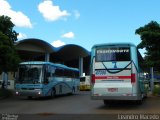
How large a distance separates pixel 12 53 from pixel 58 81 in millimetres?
4506

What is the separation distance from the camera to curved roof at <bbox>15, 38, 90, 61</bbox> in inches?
2240

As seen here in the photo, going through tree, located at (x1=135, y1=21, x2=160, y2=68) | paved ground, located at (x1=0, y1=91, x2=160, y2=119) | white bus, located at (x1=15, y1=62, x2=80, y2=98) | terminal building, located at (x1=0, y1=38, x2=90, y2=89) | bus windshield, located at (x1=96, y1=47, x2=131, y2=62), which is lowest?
paved ground, located at (x1=0, y1=91, x2=160, y2=119)

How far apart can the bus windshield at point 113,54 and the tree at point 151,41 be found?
34.1ft

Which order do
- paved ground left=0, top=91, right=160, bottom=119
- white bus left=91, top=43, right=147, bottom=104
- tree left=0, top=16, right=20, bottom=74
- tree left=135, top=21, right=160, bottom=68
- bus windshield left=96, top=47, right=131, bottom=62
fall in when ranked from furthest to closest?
tree left=135, top=21, right=160, bottom=68 → tree left=0, top=16, right=20, bottom=74 → bus windshield left=96, top=47, right=131, bottom=62 → white bus left=91, top=43, right=147, bottom=104 → paved ground left=0, top=91, right=160, bottom=119

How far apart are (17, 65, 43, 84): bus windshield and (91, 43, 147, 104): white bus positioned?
9151 mm

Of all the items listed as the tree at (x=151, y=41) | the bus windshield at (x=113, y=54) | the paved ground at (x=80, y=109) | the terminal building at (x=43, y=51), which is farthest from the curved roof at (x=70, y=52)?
the bus windshield at (x=113, y=54)

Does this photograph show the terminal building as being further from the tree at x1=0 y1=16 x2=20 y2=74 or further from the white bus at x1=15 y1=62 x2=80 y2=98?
the white bus at x1=15 y1=62 x2=80 y2=98

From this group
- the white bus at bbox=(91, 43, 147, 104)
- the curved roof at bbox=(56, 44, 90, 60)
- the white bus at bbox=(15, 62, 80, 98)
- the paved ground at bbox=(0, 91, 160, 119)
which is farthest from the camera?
the curved roof at bbox=(56, 44, 90, 60)

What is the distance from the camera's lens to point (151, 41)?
102 ft

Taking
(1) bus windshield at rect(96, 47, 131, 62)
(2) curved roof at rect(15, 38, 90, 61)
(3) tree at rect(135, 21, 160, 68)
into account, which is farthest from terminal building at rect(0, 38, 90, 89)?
(1) bus windshield at rect(96, 47, 131, 62)

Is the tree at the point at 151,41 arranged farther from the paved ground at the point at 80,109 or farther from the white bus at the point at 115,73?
the white bus at the point at 115,73

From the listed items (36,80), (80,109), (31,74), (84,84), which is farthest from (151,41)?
(84,84)

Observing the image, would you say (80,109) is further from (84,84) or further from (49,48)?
(49,48)

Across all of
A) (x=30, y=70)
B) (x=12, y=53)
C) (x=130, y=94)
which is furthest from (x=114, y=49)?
(x=12, y=53)
